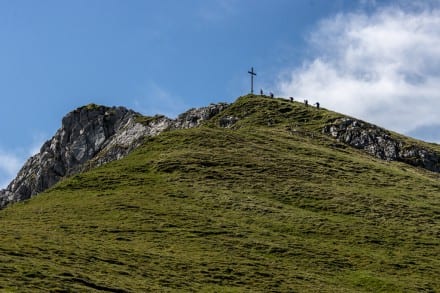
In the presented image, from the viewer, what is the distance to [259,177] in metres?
87.3

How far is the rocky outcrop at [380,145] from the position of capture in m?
120

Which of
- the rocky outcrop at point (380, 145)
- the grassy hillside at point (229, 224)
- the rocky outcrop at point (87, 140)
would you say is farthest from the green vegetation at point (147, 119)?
the rocky outcrop at point (380, 145)

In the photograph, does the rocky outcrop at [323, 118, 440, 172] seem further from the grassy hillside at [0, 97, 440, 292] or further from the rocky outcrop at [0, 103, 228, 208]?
the rocky outcrop at [0, 103, 228, 208]

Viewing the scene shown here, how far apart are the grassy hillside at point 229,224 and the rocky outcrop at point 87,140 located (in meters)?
19.3

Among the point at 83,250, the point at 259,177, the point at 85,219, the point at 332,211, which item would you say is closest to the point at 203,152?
the point at 259,177

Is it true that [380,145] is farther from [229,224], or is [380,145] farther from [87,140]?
[229,224]

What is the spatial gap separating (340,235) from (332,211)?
8321 mm

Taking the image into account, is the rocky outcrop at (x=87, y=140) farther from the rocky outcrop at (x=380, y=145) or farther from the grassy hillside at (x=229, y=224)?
the rocky outcrop at (x=380, y=145)

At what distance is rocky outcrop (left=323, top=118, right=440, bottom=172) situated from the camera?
12006cm

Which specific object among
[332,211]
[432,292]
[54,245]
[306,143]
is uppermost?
[306,143]

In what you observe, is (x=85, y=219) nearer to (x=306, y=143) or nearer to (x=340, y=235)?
(x=340, y=235)

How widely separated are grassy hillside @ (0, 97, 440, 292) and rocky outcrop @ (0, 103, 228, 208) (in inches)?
760

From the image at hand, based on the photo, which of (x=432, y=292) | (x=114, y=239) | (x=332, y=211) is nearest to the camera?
(x=432, y=292)

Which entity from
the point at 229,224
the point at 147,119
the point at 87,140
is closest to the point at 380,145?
the point at 147,119
